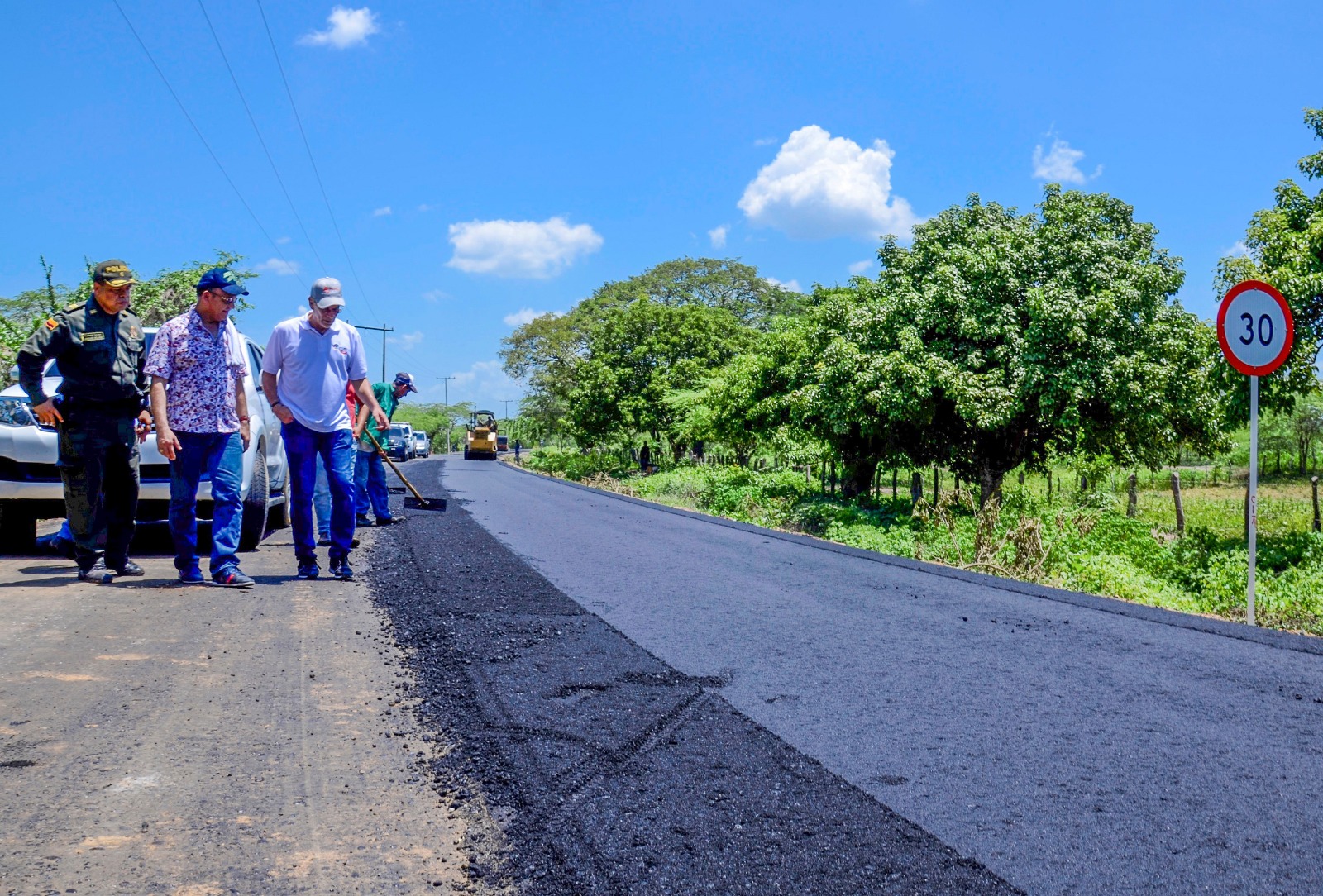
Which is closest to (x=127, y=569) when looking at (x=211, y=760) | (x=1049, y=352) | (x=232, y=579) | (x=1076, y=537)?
(x=232, y=579)

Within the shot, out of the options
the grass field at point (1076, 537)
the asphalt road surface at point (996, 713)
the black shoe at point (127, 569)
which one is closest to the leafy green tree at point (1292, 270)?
the grass field at point (1076, 537)

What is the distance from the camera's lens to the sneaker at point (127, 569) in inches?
255

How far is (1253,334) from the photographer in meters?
7.54

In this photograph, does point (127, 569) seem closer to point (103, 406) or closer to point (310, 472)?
point (103, 406)

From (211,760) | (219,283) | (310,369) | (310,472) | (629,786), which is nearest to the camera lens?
(629,786)

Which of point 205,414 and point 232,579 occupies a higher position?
point 205,414

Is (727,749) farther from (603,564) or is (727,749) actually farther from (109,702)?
(603,564)

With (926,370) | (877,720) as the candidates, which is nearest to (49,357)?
(877,720)

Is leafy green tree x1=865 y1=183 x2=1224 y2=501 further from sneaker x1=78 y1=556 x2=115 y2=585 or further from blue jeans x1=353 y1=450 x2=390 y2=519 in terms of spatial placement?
sneaker x1=78 y1=556 x2=115 y2=585


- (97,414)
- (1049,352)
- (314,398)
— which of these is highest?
(1049,352)

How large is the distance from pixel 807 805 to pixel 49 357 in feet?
18.8

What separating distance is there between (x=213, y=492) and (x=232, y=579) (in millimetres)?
614

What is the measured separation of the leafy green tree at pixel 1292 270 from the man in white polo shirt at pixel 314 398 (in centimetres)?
1299

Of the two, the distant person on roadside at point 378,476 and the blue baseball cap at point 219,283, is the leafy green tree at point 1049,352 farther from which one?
the blue baseball cap at point 219,283
